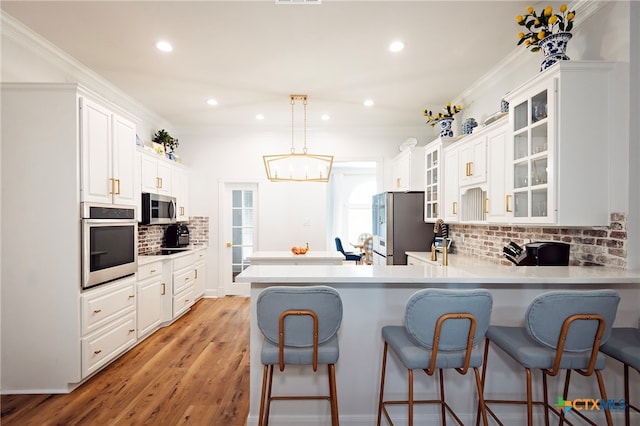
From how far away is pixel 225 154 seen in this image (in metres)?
5.75

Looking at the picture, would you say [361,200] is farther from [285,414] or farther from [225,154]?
[285,414]

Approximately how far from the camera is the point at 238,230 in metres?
5.83

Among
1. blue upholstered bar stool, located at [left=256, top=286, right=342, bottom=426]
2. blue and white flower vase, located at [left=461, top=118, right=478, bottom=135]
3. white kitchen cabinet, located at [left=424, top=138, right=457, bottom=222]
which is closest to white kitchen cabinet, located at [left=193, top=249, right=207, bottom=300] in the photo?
white kitchen cabinet, located at [left=424, top=138, right=457, bottom=222]

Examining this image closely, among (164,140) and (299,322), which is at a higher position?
(164,140)

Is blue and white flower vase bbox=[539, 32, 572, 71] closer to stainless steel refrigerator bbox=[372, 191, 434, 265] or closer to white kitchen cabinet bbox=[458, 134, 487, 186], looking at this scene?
white kitchen cabinet bbox=[458, 134, 487, 186]

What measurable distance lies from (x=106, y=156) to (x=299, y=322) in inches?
92.1

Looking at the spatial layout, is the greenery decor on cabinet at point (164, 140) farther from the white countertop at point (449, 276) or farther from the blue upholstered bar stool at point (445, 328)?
the blue upholstered bar stool at point (445, 328)

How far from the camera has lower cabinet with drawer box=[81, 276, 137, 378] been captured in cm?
270

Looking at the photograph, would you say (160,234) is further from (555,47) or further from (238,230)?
(555,47)

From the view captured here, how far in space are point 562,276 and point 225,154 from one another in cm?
497

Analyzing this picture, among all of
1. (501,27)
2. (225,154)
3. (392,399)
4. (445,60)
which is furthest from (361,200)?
(392,399)

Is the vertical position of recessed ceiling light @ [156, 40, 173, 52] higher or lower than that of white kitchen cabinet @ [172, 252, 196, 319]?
higher

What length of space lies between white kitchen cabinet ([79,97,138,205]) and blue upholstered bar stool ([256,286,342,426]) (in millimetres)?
1927

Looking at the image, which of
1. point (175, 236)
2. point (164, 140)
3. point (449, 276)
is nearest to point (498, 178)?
point (449, 276)
